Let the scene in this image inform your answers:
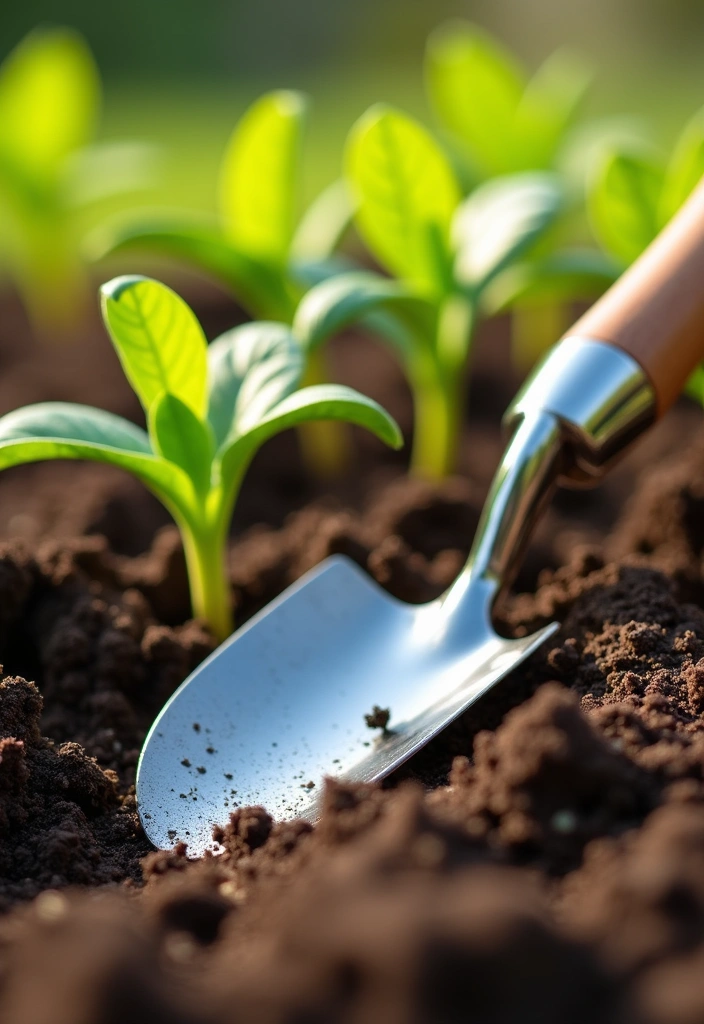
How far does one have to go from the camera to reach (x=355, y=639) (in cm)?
123

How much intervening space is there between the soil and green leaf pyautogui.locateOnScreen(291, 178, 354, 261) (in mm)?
467

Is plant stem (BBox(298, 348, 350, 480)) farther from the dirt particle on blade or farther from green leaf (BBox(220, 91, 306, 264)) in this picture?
the dirt particle on blade

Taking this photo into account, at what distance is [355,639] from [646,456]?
923mm

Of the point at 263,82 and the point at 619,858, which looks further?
→ the point at 263,82

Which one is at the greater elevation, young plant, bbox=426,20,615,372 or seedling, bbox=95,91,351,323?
seedling, bbox=95,91,351,323

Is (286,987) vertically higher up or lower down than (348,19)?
lower down

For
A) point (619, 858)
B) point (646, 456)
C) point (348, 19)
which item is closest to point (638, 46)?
point (348, 19)

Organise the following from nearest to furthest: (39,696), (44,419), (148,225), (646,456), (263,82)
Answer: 1. (39,696)
2. (44,419)
3. (148,225)
4. (646,456)
5. (263,82)

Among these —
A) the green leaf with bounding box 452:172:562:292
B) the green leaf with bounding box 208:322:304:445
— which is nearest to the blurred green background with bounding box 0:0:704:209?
the green leaf with bounding box 452:172:562:292

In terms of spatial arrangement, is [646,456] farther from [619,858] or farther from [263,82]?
[263,82]

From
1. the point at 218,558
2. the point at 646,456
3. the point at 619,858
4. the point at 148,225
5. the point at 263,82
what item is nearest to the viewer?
the point at 619,858

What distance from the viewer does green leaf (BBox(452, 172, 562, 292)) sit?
1544mm

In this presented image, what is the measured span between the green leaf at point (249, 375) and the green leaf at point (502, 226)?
0.41m

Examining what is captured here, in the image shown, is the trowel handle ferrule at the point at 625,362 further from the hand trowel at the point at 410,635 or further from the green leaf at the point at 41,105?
the green leaf at the point at 41,105
